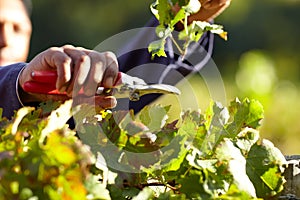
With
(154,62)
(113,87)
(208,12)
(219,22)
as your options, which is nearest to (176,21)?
(113,87)

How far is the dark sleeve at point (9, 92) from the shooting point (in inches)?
29.3

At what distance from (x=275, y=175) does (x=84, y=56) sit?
187mm

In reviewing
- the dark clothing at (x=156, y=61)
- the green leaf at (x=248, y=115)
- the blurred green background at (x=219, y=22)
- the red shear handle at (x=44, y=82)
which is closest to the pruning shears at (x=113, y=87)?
the red shear handle at (x=44, y=82)

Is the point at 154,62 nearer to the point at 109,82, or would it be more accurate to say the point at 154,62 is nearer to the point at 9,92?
the point at 9,92

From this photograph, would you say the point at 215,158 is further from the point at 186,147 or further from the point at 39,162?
the point at 39,162

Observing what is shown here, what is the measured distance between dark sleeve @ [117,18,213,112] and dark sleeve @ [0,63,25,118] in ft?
1.22

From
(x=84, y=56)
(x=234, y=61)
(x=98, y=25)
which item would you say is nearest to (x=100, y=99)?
(x=84, y=56)

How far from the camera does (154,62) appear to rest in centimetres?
119

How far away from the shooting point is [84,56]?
0.58 meters

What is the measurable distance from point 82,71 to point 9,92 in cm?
21

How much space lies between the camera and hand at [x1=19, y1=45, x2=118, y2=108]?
1.87 ft

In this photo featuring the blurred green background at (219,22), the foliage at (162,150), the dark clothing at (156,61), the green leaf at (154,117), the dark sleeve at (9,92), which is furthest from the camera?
the blurred green background at (219,22)

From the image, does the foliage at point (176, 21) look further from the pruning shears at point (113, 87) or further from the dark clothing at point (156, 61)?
the dark clothing at point (156, 61)

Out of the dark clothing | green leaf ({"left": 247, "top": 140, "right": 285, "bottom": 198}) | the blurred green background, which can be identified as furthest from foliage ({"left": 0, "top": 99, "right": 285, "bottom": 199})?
the blurred green background
